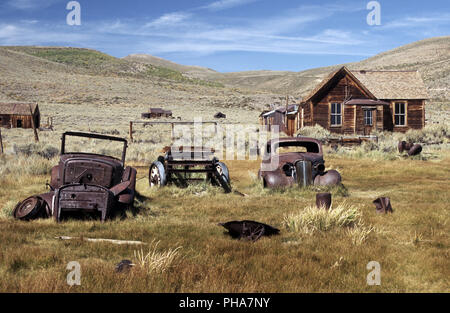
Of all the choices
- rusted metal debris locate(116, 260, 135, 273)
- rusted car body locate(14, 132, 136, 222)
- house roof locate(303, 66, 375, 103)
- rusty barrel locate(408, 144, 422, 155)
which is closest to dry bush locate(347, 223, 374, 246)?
rusted metal debris locate(116, 260, 135, 273)

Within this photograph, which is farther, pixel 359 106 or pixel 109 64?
pixel 109 64

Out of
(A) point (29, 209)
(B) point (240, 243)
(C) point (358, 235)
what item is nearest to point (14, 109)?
(A) point (29, 209)

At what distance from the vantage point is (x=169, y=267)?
4613 millimetres

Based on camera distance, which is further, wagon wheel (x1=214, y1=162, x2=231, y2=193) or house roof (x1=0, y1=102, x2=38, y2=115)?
house roof (x1=0, y1=102, x2=38, y2=115)

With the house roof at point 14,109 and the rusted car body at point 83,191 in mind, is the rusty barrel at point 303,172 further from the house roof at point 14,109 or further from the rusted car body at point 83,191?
the house roof at point 14,109

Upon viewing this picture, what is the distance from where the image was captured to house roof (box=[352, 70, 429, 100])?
2986 centimetres

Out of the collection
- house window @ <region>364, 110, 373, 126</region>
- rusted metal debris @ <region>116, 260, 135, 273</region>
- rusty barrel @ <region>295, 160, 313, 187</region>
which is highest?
house window @ <region>364, 110, 373, 126</region>

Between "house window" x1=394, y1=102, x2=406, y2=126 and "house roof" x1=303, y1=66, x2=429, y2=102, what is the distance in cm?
55

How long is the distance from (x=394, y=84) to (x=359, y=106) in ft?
17.2

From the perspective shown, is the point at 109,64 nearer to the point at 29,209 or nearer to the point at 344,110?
the point at 344,110

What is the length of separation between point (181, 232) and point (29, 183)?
7887 mm

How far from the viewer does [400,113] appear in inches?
1179

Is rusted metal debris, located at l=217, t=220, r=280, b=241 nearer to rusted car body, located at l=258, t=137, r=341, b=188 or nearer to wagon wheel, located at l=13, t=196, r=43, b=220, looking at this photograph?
wagon wheel, located at l=13, t=196, r=43, b=220

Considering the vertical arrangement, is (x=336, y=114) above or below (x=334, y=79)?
below
